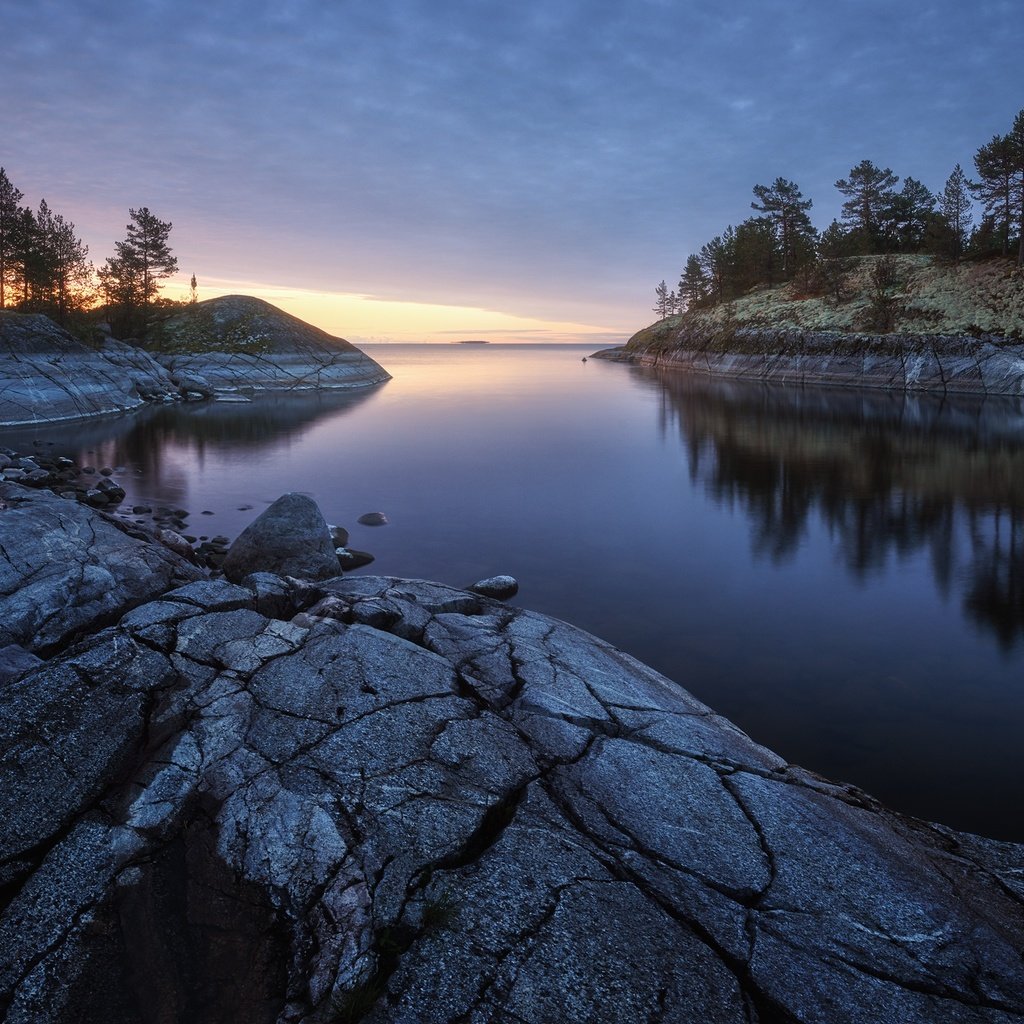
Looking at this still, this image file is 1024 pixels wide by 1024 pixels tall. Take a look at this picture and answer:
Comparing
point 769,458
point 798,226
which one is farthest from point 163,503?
point 798,226

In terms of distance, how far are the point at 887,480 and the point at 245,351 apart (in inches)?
2722

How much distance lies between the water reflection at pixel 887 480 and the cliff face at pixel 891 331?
604 centimetres

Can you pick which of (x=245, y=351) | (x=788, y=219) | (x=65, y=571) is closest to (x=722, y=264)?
(x=788, y=219)

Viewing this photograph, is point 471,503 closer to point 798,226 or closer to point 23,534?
point 23,534

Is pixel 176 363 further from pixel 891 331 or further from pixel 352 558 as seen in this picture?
pixel 891 331

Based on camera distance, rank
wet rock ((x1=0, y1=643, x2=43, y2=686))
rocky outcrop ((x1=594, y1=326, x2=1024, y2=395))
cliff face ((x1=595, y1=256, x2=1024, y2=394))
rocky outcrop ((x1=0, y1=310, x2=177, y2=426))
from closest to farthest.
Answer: wet rock ((x1=0, y1=643, x2=43, y2=686)) → rocky outcrop ((x1=0, y1=310, x2=177, y2=426)) → rocky outcrop ((x1=594, y1=326, x2=1024, y2=395)) → cliff face ((x1=595, y1=256, x2=1024, y2=394))

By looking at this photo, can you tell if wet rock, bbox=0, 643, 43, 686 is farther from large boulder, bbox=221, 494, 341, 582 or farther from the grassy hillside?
the grassy hillside

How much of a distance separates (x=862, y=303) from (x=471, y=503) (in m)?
64.9

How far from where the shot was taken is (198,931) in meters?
4.59

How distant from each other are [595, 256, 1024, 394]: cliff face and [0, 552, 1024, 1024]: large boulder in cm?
Result: 6352

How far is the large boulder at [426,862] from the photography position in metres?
4.21

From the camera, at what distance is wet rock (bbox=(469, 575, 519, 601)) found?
14.6 metres

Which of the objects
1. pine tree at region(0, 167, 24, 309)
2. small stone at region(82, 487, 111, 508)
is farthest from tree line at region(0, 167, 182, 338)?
small stone at region(82, 487, 111, 508)

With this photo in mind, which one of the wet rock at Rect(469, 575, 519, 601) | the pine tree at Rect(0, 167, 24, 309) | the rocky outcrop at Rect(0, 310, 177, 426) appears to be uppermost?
the pine tree at Rect(0, 167, 24, 309)
